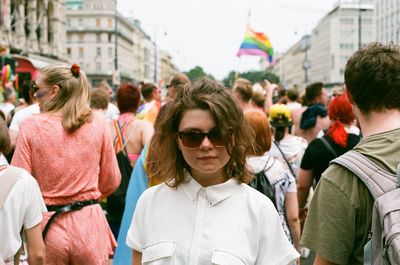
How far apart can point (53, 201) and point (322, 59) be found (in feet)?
504

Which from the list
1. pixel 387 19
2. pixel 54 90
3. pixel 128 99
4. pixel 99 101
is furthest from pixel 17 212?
pixel 387 19

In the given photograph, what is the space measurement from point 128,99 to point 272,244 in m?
4.25

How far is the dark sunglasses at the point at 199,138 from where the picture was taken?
269 centimetres

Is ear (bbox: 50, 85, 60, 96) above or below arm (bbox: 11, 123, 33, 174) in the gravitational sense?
above

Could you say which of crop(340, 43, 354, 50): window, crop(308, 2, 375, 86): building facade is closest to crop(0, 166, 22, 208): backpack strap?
crop(308, 2, 375, 86): building facade

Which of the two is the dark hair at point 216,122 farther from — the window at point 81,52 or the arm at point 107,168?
the window at point 81,52

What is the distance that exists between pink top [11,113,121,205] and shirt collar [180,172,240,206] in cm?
172

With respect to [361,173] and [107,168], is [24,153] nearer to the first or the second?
[107,168]

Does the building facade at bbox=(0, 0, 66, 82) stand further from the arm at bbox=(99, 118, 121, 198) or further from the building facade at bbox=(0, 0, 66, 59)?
the arm at bbox=(99, 118, 121, 198)

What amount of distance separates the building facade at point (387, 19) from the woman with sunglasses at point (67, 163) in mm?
86607

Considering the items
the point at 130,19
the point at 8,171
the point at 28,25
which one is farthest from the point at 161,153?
the point at 130,19

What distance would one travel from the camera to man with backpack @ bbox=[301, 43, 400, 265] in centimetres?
256

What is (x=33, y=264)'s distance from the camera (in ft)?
12.2

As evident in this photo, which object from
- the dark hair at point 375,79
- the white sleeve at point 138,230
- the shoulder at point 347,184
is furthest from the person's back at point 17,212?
the dark hair at point 375,79
